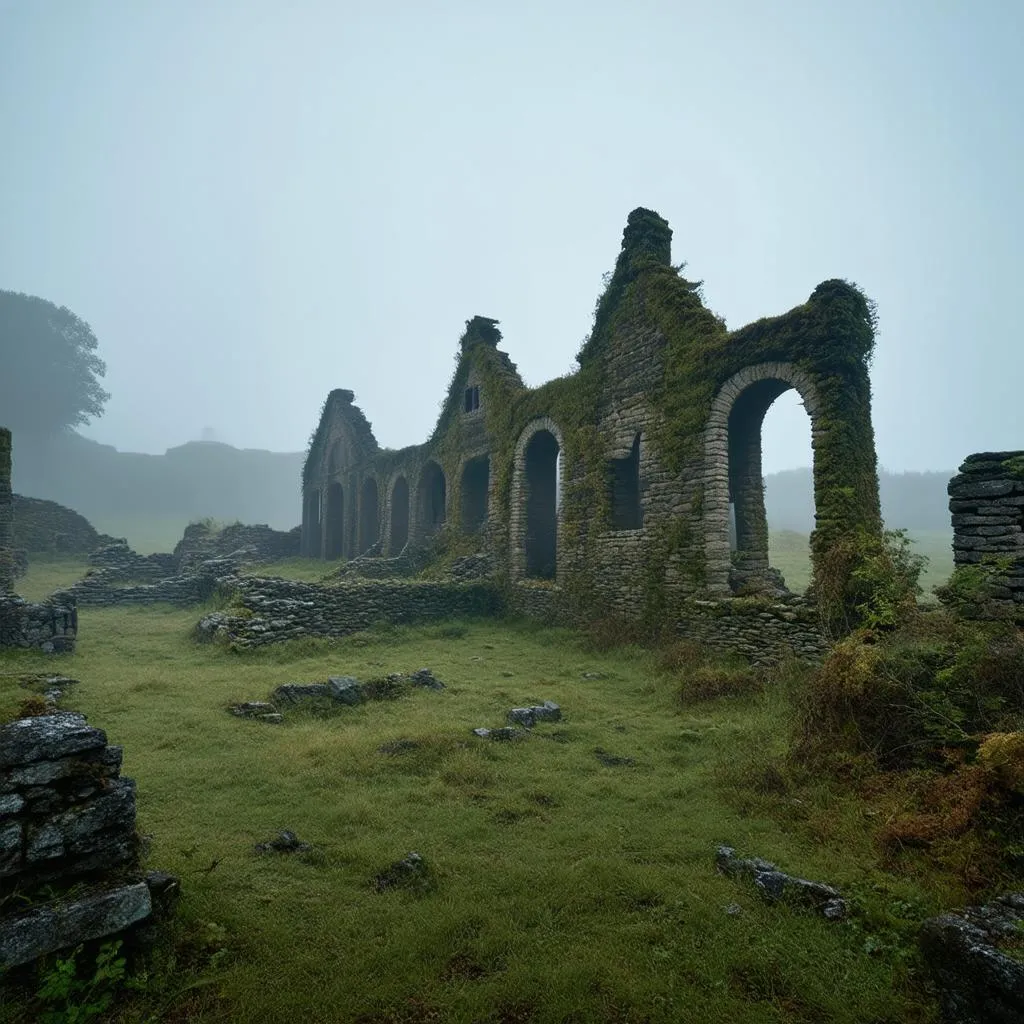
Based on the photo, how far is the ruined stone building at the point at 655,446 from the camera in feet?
34.7

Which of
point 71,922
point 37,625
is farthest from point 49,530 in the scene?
point 71,922

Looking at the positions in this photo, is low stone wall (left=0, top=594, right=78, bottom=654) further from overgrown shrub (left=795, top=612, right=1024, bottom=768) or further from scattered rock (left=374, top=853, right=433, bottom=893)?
overgrown shrub (left=795, top=612, right=1024, bottom=768)

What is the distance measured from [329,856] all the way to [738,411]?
12.1 m

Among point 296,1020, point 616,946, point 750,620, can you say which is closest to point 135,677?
point 296,1020

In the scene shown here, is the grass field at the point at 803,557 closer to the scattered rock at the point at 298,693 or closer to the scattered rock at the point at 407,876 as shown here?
the scattered rock at the point at 298,693

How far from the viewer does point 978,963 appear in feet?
9.76

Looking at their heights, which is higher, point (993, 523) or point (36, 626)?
point (993, 523)

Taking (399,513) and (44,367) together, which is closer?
(399,513)

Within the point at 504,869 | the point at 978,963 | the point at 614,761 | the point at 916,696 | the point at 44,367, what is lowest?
the point at 614,761

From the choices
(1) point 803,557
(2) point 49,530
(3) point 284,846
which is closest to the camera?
(3) point 284,846

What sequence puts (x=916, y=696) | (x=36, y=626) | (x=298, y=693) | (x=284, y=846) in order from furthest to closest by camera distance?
1. (x=36, y=626)
2. (x=298, y=693)
3. (x=916, y=696)
4. (x=284, y=846)

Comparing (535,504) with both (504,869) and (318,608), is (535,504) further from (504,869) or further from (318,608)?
(504,869)

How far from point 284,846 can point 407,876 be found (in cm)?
111

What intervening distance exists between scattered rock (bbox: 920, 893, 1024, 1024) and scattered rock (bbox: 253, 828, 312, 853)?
417cm
